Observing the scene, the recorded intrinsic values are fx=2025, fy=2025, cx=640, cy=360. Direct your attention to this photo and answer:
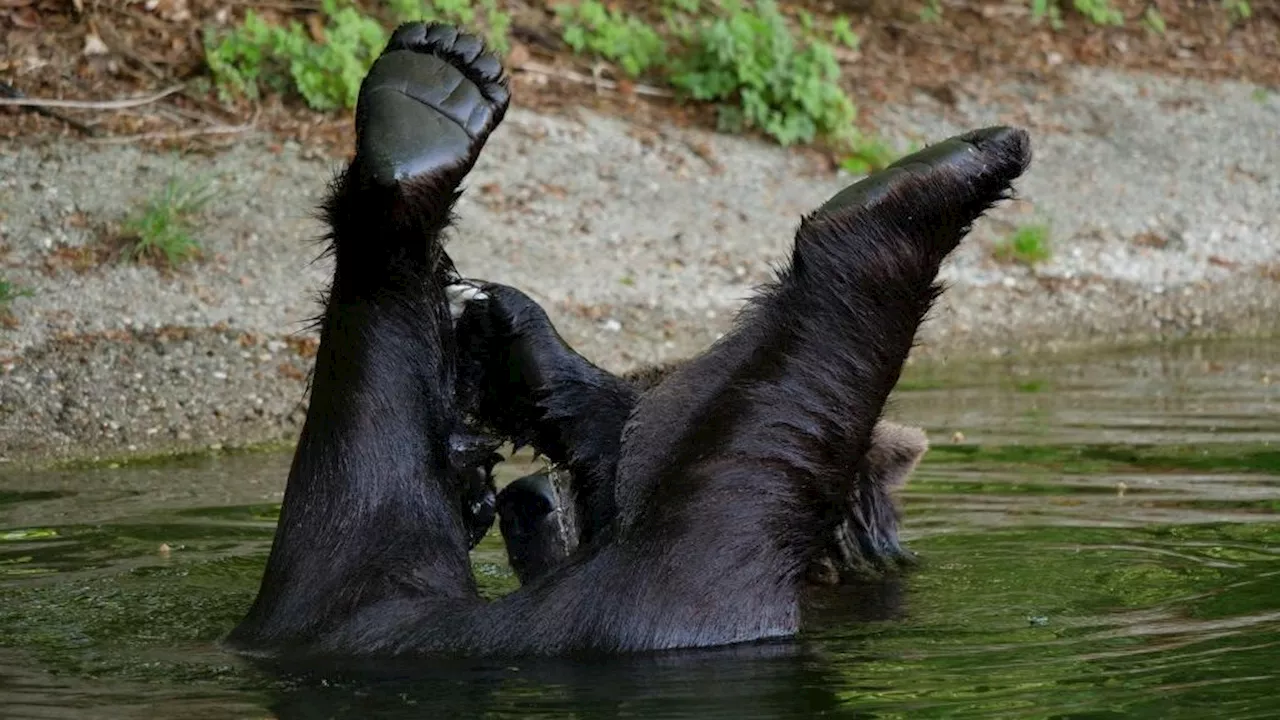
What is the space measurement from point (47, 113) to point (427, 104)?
6.27 meters

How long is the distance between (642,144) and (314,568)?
301 inches

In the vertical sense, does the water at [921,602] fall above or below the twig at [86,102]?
below

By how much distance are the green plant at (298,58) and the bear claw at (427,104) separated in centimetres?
596

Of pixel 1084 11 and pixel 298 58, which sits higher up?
pixel 298 58

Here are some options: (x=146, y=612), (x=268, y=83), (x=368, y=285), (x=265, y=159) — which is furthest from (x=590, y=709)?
(x=268, y=83)

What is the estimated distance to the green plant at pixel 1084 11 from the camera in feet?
51.5

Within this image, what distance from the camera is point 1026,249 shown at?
11.9 meters

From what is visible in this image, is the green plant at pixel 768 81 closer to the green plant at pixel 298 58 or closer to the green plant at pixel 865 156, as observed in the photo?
the green plant at pixel 865 156

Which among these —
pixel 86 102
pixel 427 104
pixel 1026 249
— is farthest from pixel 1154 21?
pixel 427 104

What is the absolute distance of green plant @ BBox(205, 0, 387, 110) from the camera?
11.2 m

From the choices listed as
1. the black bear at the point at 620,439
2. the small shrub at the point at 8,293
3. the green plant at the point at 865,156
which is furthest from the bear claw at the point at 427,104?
the green plant at the point at 865,156

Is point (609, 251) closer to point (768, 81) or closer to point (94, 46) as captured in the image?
point (768, 81)

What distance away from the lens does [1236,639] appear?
15.1 feet

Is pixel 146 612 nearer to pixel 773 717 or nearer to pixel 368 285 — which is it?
pixel 368 285
